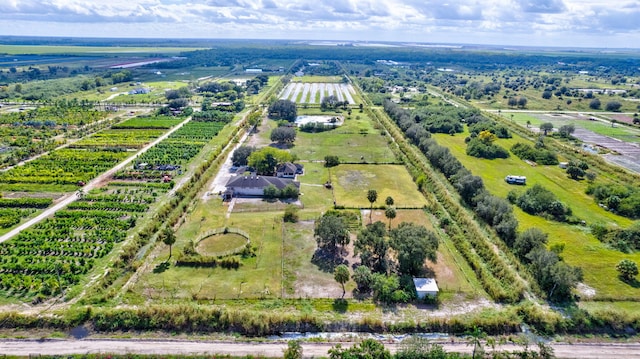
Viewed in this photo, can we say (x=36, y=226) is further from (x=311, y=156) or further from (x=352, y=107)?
(x=352, y=107)

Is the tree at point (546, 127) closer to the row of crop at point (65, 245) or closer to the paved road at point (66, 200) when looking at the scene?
the row of crop at point (65, 245)

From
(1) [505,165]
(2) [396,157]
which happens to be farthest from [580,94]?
(2) [396,157]

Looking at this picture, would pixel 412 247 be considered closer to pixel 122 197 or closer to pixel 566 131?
pixel 122 197

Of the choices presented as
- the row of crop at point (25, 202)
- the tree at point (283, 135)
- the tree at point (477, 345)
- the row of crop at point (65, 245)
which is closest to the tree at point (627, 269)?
the tree at point (477, 345)

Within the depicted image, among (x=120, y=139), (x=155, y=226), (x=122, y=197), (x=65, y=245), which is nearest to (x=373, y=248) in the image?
(x=155, y=226)

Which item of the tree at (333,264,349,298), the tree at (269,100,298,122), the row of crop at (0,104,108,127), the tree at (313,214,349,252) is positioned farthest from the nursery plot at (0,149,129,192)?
the tree at (333,264,349,298)

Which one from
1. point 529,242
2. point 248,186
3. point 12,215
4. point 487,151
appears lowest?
point 12,215
